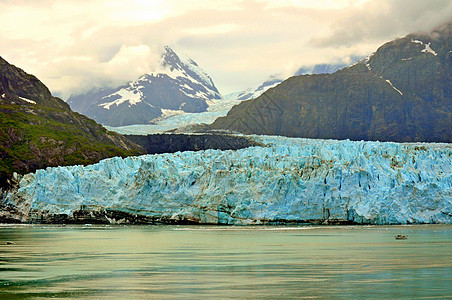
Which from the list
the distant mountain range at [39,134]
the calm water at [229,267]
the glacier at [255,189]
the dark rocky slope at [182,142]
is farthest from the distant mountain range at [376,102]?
the calm water at [229,267]

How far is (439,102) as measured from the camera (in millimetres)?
159125

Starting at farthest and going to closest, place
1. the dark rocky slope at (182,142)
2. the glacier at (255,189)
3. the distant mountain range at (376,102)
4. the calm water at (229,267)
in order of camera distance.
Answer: the distant mountain range at (376,102) → the dark rocky slope at (182,142) → the glacier at (255,189) → the calm water at (229,267)

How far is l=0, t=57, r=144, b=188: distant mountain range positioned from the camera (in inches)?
3425

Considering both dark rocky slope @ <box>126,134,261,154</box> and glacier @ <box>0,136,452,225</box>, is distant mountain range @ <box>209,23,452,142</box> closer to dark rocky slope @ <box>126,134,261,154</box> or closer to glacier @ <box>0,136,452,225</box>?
dark rocky slope @ <box>126,134,261,154</box>

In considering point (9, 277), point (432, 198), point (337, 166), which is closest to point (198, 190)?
point (337, 166)

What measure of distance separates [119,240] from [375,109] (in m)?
129

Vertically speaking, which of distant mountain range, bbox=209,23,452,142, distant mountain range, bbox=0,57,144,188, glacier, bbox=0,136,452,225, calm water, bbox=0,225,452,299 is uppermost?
distant mountain range, bbox=209,23,452,142

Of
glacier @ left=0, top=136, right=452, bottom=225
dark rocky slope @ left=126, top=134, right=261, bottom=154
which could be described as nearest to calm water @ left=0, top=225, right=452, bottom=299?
glacier @ left=0, top=136, right=452, bottom=225

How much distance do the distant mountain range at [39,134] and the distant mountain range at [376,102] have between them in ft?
172

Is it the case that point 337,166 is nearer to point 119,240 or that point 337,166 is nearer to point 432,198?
point 432,198

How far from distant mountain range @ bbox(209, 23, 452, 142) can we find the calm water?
117884 millimetres

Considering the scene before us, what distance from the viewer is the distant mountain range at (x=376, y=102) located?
157250mm

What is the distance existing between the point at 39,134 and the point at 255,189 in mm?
52825

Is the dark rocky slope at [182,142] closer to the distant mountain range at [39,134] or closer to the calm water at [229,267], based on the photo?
the distant mountain range at [39,134]
